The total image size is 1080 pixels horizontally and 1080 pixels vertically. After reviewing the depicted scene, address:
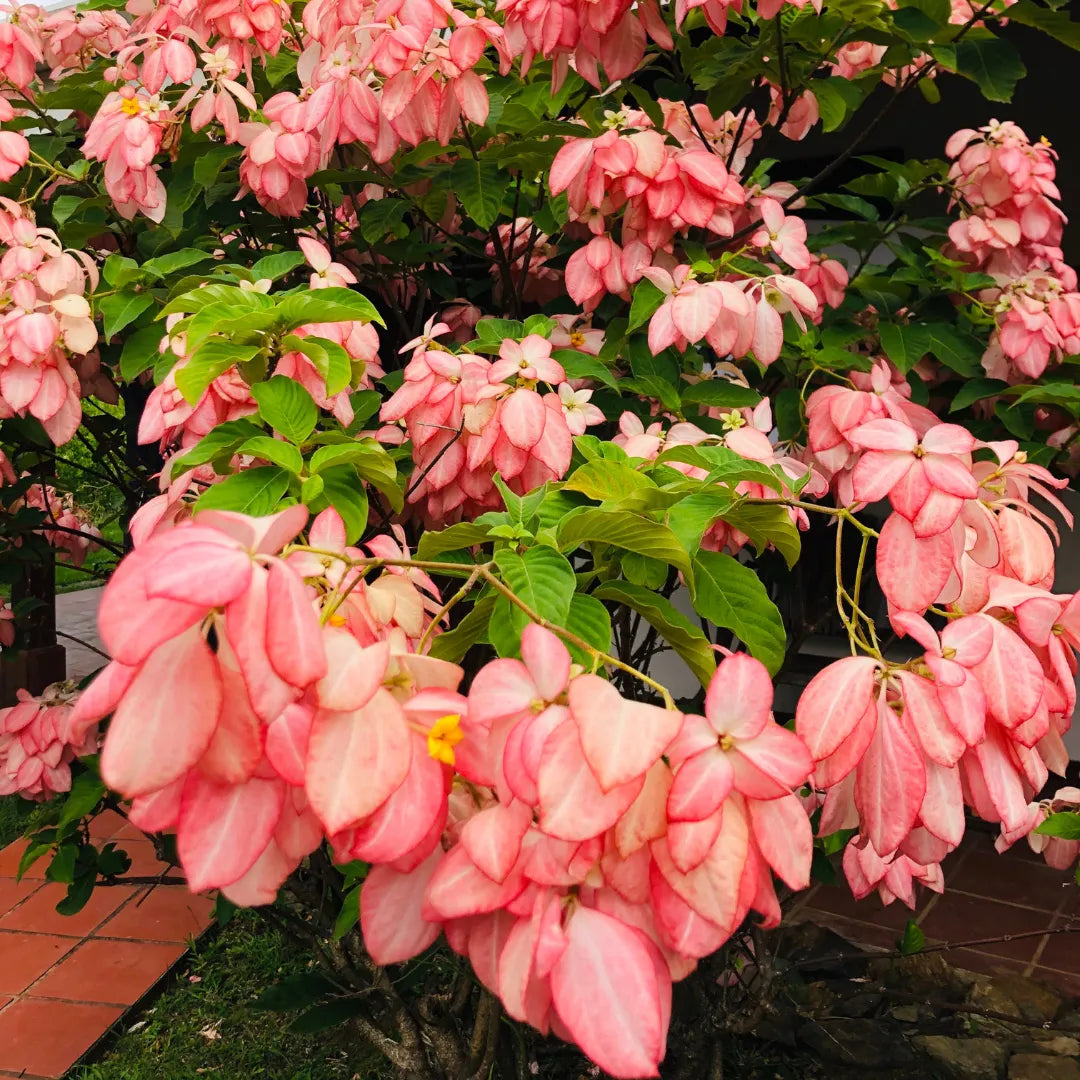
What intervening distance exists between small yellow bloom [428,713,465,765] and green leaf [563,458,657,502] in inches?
14.3

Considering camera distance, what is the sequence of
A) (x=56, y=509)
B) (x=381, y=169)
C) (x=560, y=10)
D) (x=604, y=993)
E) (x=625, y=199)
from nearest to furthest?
(x=604, y=993)
(x=560, y=10)
(x=625, y=199)
(x=381, y=169)
(x=56, y=509)

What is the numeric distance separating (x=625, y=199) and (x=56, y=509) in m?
2.88

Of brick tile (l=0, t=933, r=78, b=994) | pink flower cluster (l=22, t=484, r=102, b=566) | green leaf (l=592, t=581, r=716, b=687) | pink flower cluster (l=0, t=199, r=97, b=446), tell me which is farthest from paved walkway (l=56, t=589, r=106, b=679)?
green leaf (l=592, t=581, r=716, b=687)

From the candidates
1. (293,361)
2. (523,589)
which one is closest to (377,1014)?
(293,361)

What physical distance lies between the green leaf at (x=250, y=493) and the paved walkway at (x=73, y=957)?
201cm

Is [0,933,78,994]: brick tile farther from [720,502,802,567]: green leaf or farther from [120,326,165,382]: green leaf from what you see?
[720,502,802,567]: green leaf

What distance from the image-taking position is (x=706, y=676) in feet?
2.73

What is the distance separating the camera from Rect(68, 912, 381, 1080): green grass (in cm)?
230

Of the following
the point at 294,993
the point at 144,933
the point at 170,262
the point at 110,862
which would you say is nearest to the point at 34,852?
the point at 110,862

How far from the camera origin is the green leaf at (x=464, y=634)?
2.61 ft

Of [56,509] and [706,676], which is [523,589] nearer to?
[706,676]

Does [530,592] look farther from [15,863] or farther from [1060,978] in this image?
[15,863]

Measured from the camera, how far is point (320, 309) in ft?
3.30

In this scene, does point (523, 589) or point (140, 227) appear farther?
point (140, 227)
